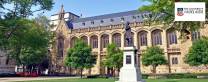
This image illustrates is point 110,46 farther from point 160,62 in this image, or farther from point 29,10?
point 29,10

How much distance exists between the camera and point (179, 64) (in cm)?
5394

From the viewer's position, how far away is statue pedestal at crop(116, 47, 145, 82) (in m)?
22.4

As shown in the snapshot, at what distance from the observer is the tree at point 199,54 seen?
144 feet

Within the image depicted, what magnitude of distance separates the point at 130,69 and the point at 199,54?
2540cm

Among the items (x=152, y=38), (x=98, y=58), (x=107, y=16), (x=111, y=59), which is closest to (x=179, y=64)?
(x=152, y=38)

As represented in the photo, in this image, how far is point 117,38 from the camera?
208ft

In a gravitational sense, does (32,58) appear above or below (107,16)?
below

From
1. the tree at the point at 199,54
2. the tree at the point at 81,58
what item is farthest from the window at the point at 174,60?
the tree at the point at 81,58

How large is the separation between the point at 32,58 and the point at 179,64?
29489mm

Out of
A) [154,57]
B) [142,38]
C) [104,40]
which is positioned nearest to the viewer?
[154,57]

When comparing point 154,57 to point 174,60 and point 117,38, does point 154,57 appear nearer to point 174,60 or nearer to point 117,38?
point 174,60

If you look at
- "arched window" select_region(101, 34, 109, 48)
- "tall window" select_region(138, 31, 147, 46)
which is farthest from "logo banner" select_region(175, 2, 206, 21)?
"arched window" select_region(101, 34, 109, 48)

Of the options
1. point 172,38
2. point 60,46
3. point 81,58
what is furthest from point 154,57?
point 60,46

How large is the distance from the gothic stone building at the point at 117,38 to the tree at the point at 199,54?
2383 mm
